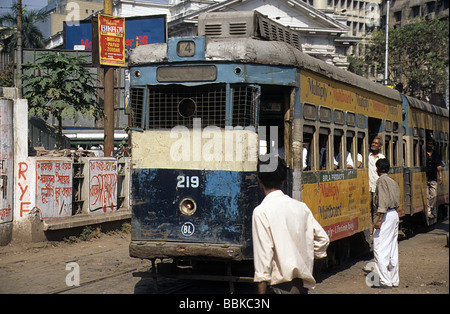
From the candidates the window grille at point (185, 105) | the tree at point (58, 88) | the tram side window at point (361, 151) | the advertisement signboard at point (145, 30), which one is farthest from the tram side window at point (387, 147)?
the advertisement signboard at point (145, 30)

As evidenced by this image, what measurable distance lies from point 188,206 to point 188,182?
284mm

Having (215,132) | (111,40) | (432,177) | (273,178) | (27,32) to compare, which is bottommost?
(432,177)

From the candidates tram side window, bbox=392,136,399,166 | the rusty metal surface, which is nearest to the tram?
the rusty metal surface

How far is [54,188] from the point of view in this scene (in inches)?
547

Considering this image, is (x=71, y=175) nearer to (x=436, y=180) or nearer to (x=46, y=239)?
(x=46, y=239)

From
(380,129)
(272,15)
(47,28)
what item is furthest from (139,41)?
(47,28)

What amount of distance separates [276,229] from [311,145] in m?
4.57

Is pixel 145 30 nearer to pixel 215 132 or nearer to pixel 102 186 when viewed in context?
pixel 102 186

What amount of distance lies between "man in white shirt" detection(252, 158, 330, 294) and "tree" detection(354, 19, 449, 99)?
151 feet

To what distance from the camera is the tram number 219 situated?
8445mm

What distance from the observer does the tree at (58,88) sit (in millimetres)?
19578

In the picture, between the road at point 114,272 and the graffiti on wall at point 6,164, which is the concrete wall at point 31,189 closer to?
the graffiti on wall at point 6,164

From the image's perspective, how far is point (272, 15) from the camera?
57.0 m

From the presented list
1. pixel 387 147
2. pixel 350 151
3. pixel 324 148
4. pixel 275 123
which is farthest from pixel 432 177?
pixel 275 123
